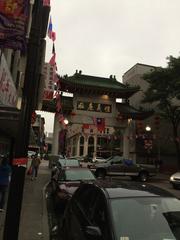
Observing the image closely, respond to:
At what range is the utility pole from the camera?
5.10 meters

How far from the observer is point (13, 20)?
268 inches

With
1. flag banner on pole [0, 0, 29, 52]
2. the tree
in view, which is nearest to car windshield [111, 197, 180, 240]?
flag banner on pole [0, 0, 29, 52]

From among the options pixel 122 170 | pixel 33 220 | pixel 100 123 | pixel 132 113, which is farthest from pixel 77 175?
pixel 132 113

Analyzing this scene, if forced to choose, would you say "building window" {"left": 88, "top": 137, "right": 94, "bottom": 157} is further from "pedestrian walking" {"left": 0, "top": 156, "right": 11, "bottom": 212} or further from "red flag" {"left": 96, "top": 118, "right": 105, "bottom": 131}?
"pedestrian walking" {"left": 0, "top": 156, "right": 11, "bottom": 212}

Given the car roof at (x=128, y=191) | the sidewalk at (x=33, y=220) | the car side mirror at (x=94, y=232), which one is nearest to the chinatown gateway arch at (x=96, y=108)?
the sidewalk at (x=33, y=220)

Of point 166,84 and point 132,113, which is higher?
point 166,84

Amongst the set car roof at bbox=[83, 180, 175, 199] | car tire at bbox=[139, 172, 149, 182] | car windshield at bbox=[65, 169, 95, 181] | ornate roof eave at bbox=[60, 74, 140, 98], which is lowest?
car roof at bbox=[83, 180, 175, 199]

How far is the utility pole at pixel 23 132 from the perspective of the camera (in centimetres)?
510

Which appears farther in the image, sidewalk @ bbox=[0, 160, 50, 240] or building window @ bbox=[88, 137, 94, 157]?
building window @ bbox=[88, 137, 94, 157]

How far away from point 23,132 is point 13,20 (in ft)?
8.31

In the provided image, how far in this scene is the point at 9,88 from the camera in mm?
10695

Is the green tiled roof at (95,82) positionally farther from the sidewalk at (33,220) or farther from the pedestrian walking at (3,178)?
the pedestrian walking at (3,178)

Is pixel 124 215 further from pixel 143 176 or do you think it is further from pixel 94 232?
pixel 143 176

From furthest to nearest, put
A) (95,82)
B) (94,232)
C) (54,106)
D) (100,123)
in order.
→ (95,82) < (54,106) < (100,123) < (94,232)
